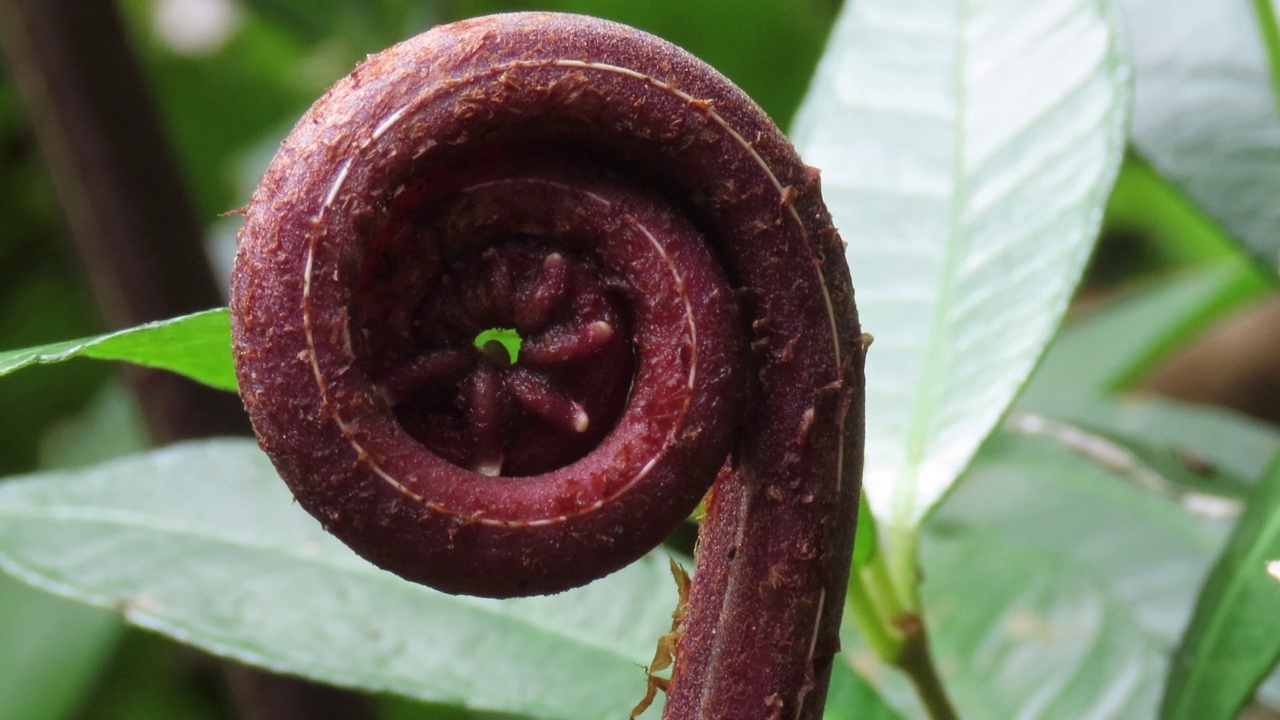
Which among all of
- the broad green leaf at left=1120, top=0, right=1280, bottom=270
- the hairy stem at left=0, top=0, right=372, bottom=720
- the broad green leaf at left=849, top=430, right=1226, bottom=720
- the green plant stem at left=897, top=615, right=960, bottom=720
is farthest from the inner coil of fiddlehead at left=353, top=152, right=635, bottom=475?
the hairy stem at left=0, top=0, right=372, bottom=720

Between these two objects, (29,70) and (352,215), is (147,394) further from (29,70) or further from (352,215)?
(352,215)

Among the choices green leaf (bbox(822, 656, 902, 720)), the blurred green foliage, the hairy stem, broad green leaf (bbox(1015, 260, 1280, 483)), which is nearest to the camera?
green leaf (bbox(822, 656, 902, 720))

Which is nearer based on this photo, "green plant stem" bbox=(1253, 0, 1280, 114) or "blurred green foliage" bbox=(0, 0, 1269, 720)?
"green plant stem" bbox=(1253, 0, 1280, 114)

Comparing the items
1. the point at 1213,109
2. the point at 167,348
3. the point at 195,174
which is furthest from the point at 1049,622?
the point at 195,174

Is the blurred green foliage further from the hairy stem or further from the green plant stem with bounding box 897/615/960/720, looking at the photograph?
the green plant stem with bounding box 897/615/960/720

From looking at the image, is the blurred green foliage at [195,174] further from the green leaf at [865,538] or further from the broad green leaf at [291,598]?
the green leaf at [865,538]

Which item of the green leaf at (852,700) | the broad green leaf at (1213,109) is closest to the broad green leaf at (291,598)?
the green leaf at (852,700)
